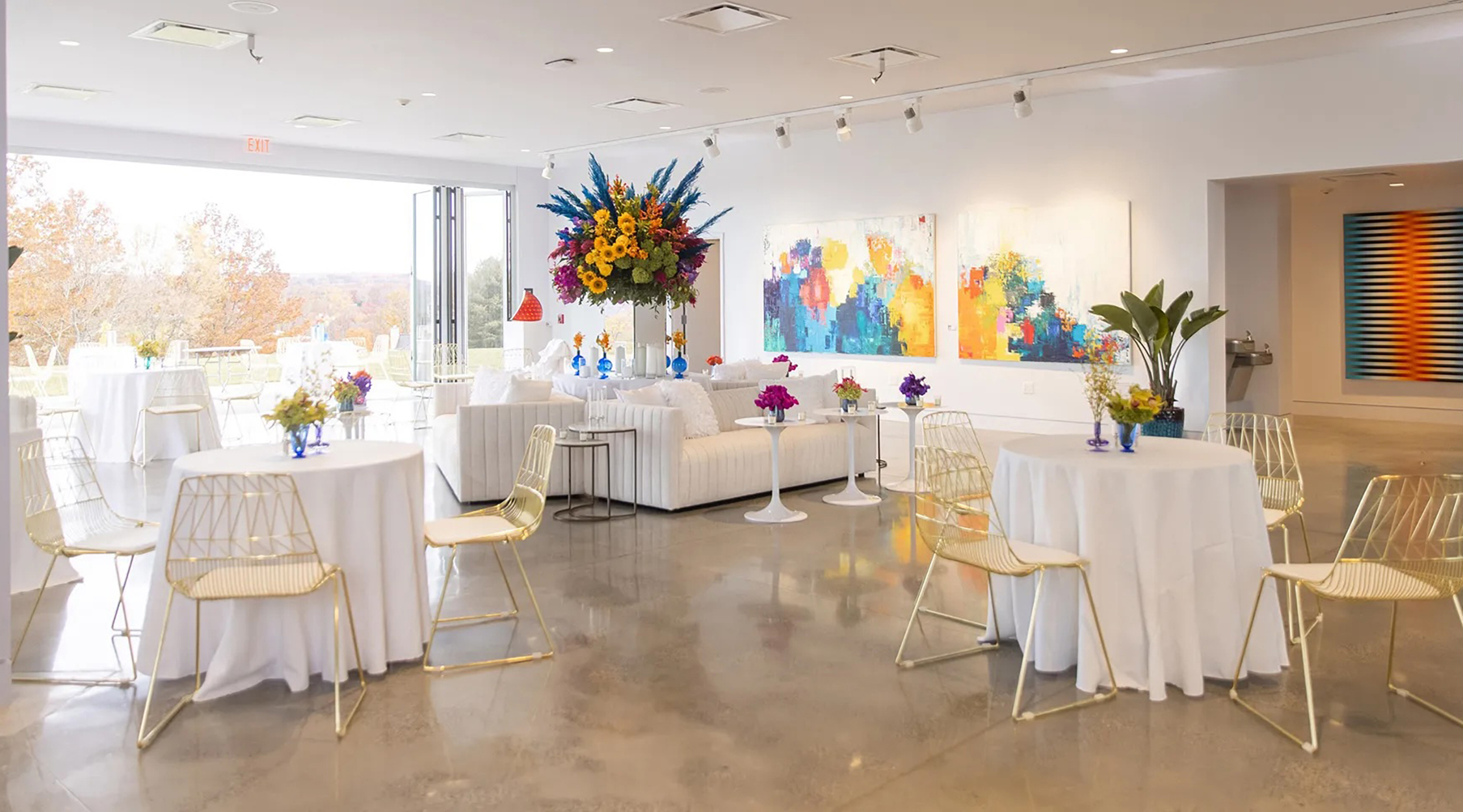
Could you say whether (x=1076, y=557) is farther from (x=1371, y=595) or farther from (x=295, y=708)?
(x=295, y=708)

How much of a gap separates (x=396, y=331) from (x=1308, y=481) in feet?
41.6

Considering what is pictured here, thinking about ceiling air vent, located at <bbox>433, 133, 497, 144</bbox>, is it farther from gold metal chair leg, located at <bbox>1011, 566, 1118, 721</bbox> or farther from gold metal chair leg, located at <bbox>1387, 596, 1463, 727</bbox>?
gold metal chair leg, located at <bbox>1387, 596, 1463, 727</bbox>

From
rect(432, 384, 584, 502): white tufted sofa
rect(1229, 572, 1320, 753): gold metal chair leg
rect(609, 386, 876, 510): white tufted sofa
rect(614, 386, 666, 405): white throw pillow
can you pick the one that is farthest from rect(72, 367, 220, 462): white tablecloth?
rect(1229, 572, 1320, 753): gold metal chair leg

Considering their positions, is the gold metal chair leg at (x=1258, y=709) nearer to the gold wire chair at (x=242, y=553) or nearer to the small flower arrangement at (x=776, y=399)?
the gold wire chair at (x=242, y=553)

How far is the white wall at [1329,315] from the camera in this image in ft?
42.7

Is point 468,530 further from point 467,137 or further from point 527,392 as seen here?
point 467,137

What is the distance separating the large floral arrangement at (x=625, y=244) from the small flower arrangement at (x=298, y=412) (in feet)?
11.3

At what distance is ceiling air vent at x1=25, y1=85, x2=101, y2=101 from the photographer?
33.4 ft

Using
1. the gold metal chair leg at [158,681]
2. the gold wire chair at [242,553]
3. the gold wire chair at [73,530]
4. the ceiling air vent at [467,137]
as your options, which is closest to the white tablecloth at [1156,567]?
the gold wire chair at [242,553]

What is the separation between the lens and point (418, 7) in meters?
7.46

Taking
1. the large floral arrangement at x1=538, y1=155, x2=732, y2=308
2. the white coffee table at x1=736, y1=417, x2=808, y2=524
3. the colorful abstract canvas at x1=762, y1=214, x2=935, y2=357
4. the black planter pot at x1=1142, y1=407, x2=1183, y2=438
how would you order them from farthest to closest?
the colorful abstract canvas at x1=762, y1=214, x2=935, y2=357, the black planter pot at x1=1142, y1=407, x2=1183, y2=438, the large floral arrangement at x1=538, y1=155, x2=732, y2=308, the white coffee table at x1=736, y1=417, x2=808, y2=524

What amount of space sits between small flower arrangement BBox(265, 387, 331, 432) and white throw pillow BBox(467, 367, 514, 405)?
12.7ft

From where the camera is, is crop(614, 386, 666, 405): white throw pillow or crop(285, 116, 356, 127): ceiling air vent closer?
crop(614, 386, 666, 405): white throw pillow

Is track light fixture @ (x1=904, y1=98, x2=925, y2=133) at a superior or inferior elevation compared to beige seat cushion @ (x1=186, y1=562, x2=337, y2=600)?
superior
